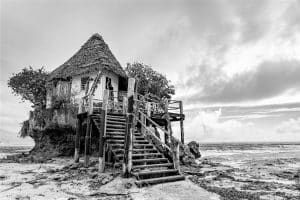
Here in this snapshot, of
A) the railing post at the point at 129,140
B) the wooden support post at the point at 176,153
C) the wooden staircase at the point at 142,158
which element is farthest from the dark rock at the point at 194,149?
the railing post at the point at 129,140

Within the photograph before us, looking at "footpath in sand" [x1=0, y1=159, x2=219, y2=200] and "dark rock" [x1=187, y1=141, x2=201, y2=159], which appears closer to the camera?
"footpath in sand" [x1=0, y1=159, x2=219, y2=200]

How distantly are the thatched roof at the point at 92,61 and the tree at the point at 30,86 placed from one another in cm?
265

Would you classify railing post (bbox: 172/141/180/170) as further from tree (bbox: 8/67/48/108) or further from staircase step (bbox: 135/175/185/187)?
tree (bbox: 8/67/48/108)

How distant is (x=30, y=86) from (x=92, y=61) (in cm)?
735

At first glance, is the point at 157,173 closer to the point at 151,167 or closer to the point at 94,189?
the point at 151,167

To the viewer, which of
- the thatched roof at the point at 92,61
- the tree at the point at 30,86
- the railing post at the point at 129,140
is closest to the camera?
the railing post at the point at 129,140

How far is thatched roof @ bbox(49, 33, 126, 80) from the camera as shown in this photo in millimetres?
16597

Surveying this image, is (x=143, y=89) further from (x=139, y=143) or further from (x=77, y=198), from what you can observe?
(x=77, y=198)

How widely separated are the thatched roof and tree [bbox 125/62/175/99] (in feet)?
13.1

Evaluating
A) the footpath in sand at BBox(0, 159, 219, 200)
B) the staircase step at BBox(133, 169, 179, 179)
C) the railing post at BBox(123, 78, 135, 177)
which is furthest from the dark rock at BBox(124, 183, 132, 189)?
the railing post at BBox(123, 78, 135, 177)

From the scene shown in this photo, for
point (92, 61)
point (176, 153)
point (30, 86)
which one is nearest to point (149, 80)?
point (92, 61)

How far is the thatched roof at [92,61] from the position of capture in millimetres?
16597

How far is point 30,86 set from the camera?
2020cm

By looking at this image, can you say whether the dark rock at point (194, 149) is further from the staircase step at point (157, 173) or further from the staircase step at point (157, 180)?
the staircase step at point (157, 180)
